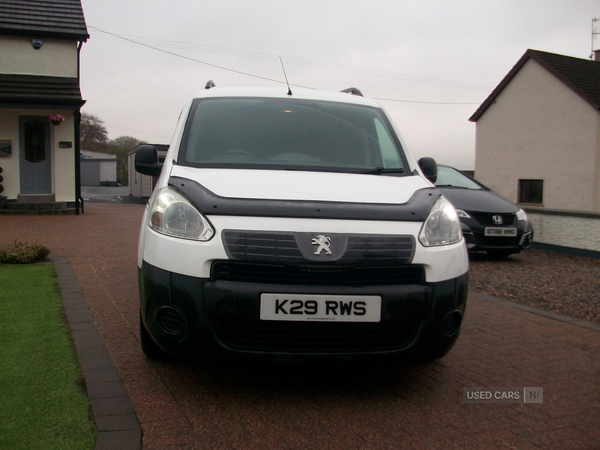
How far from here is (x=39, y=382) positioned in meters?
3.39

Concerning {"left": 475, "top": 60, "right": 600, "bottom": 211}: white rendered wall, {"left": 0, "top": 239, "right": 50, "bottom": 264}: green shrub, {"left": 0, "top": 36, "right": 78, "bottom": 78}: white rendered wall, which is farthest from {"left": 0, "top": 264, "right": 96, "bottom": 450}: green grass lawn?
{"left": 475, "top": 60, "right": 600, "bottom": 211}: white rendered wall

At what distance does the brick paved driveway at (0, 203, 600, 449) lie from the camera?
286 cm

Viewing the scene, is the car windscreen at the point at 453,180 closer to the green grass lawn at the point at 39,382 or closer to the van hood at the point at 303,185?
the van hood at the point at 303,185

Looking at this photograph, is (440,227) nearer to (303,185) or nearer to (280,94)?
(303,185)

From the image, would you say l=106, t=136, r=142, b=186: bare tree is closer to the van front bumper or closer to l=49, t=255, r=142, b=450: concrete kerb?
l=49, t=255, r=142, b=450: concrete kerb

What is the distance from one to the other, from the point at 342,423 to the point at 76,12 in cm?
1844

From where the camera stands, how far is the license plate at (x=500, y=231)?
892 cm

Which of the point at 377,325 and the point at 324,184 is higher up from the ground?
the point at 324,184

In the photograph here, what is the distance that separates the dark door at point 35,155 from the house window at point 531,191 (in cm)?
1781

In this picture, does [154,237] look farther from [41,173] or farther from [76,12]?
[76,12]

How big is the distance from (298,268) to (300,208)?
1.07 ft

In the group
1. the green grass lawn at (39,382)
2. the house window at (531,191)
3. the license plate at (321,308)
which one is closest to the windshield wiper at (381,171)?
the license plate at (321,308)

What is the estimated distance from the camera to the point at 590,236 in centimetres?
995

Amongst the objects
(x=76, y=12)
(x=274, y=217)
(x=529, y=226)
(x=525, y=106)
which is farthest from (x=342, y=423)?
(x=525, y=106)
